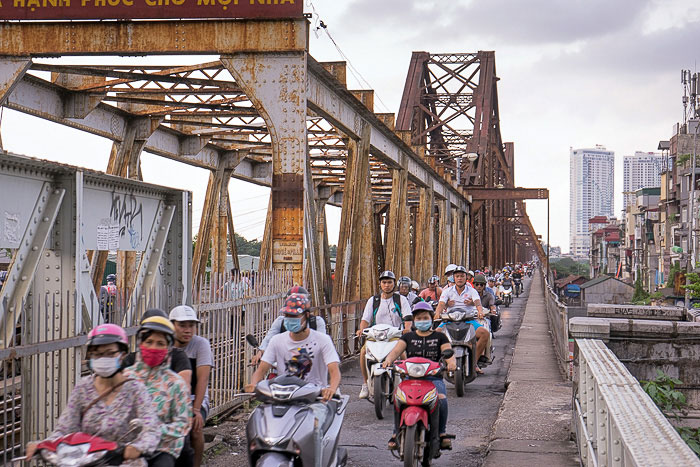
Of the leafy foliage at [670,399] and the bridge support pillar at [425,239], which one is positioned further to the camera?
the bridge support pillar at [425,239]

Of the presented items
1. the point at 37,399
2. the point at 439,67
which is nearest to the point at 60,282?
the point at 37,399

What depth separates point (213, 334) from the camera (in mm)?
9656

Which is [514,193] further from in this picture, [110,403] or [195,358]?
[110,403]

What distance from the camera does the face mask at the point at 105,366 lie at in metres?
4.28

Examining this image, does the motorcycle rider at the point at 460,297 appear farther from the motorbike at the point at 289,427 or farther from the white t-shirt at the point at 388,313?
the motorbike at the point at 289,427

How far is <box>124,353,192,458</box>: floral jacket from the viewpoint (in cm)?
458

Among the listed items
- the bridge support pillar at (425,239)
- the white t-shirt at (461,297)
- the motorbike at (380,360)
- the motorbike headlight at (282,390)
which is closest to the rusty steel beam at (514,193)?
the bridge support pillar at (425,239)

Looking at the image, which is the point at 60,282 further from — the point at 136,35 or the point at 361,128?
the point at 361,128

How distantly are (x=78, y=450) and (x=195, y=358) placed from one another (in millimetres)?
2006

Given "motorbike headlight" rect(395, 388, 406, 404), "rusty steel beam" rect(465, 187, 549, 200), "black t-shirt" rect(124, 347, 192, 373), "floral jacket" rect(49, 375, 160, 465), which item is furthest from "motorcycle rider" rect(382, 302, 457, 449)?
"rusty steel beam" rect(465, 187, 549, 200)

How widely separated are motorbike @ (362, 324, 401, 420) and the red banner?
4.20m

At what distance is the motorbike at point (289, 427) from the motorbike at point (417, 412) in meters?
1.23

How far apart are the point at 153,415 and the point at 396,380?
6.65m

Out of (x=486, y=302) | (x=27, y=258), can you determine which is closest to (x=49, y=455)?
(x=27, y=258)
